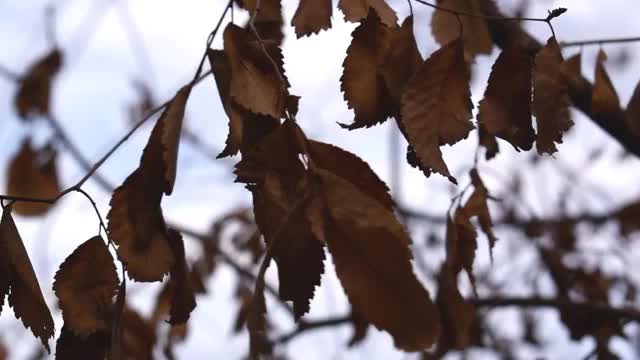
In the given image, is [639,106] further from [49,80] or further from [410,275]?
[49,80]

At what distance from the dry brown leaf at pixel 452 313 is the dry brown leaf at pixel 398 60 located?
1.36 ft

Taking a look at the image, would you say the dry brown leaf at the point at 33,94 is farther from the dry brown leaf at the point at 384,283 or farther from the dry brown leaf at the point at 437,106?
the dry brown leaf at the point at 384,283

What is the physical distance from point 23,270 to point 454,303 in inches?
22.0

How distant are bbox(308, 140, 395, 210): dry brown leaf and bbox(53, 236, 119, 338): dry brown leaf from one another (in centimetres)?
19

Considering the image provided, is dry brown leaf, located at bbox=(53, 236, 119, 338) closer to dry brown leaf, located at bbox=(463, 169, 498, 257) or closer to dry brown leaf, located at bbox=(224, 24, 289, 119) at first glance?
dry brown leaf, located at bbox=(224, 24, 289, 119)

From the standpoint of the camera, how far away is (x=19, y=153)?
162 centimetres

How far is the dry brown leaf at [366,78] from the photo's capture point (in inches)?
26.8

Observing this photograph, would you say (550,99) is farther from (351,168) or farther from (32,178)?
(32,178)

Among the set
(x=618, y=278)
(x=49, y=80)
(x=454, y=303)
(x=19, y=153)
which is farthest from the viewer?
(x=618, y=278)

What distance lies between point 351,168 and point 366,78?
0.39 feet

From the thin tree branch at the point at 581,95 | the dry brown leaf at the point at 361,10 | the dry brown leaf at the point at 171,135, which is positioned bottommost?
the dry brown leaf at the point at 171,135

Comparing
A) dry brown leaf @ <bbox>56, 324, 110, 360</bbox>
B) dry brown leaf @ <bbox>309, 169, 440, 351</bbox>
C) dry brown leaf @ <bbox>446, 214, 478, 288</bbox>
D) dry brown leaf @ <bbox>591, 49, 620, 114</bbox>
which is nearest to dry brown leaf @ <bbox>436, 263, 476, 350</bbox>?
dry brown leaf @ <bbox>446, 214, 478, 288</bbox>

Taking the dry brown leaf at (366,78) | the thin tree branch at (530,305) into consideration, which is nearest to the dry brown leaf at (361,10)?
the dry brown leaf at (366,78)

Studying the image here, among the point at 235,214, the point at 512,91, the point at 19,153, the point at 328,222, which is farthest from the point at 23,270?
the point at 235,214
